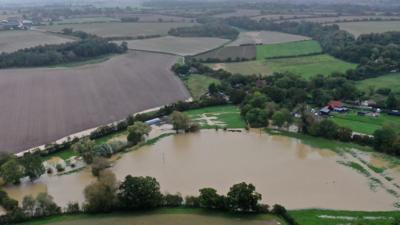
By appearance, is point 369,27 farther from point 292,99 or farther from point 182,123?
point 182,123

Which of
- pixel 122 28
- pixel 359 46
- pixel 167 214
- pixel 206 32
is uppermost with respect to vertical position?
pixel 359 46

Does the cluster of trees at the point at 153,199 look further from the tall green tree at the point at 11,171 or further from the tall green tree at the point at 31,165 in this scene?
the tall green tree at the point at 11,171

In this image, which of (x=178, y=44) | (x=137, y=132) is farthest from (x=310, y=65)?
(x=137, y=132)

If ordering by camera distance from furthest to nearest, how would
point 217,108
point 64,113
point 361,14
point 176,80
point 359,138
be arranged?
point 361,14 → point 176,80 → point 217,108 → point 64,113 → point 359,138

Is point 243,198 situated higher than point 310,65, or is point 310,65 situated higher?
point 243,198

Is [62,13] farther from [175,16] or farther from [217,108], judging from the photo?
[217,108]

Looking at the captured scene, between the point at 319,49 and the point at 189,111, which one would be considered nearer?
the point at 189,111

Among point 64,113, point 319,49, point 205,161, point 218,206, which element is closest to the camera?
point 218,206

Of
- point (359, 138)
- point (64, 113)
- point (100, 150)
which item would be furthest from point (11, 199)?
point (359, 138)
